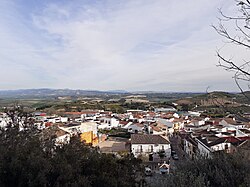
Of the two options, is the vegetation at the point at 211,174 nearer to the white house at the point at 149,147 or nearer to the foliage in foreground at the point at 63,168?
the foliage in foreground at the point at 63,168

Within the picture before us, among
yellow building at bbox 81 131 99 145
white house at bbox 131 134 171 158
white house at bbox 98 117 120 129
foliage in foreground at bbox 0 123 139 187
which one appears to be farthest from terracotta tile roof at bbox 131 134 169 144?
white house at bbox 98 117 120 129

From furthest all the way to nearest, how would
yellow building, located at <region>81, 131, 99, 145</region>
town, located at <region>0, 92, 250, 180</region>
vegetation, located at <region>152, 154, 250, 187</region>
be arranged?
yellow building, located at <region>81, 131, 99, 145</region> → town, located at <region>0, 92, 250, 180</region> → vegetation, located at <region>152, 154, 250, 187</region>

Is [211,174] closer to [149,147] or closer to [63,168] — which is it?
[63,168]

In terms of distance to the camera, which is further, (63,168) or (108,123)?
(108,123)

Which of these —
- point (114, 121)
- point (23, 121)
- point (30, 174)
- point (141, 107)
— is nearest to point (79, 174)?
point (30, 174)

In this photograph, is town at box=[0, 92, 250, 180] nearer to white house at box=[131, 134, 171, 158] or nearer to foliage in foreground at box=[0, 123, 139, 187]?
white house at box=[131, 134, 171, 158]

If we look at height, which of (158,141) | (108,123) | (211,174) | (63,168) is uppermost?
(63,168)

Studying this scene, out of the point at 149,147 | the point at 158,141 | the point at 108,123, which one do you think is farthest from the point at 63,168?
the point at 108,123

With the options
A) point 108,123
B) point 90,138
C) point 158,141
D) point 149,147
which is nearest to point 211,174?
point 149,147

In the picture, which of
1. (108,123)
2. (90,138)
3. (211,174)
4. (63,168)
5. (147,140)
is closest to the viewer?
(63,168)

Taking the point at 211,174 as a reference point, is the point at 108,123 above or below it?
below

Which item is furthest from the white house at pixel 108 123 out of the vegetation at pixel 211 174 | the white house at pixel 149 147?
the vegetation at pixel 211 174

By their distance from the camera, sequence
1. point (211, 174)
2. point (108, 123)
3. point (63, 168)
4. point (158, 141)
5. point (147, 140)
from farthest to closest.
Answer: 1. point (108, 123)
2. point (147, 140)
3. point (158, 141)
4. point (211, 174)
5. point (63, 168)

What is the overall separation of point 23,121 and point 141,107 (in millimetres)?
73964
